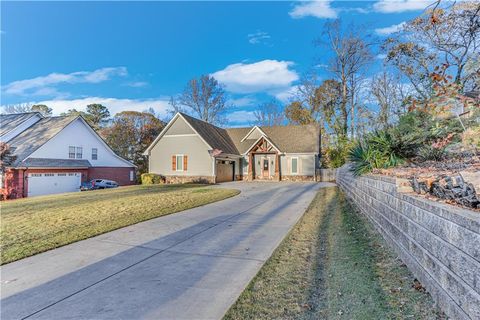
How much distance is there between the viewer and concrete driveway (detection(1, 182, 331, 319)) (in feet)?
10.2

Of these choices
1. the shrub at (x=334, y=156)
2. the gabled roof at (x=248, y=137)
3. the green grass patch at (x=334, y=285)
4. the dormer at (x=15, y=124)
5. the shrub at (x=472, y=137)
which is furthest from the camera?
the shrub at (x=334, y=156)

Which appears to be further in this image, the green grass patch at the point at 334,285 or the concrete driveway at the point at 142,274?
the concrete driveway at the point at 142,274

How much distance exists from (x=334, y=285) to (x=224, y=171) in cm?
2366

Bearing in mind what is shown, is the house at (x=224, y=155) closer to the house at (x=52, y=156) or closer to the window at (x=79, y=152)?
the house at (x=52, y=156)

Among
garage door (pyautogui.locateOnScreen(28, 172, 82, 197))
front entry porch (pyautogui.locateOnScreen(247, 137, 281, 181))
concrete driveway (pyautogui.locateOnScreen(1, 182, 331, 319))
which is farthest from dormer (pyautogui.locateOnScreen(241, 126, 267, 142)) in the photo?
concrete driveway (pyautogui.locateOnScreen(1, 182, 331, 319))

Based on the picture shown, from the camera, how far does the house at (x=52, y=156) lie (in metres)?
21.8

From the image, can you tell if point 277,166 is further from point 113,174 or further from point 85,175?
point 85,175

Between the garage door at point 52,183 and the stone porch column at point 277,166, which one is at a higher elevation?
the stone porch column at point 277,166

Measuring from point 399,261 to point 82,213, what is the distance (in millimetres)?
8843

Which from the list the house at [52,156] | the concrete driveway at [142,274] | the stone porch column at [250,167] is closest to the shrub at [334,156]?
the stone porch column at [250,167]

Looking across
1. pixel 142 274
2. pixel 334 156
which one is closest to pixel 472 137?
pixel 142 274

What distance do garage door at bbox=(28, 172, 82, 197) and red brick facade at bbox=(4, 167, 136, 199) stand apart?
311mm

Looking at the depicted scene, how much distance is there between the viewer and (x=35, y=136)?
81.9 ft

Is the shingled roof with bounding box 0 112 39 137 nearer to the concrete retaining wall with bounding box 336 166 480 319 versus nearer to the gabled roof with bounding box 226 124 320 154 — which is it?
the gabled roof with bounding box 226 124 320 154
